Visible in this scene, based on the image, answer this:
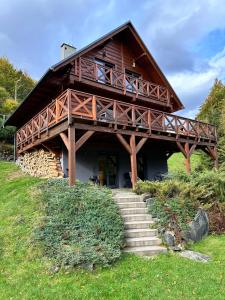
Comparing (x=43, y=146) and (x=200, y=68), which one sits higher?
(x=200, y=68)

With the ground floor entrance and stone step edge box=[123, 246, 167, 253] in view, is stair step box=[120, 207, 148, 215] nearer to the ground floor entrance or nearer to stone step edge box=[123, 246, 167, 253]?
stone step edge box=[123, 246, 167, 253]

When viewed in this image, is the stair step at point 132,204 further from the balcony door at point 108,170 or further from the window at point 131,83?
the window at point 131,83

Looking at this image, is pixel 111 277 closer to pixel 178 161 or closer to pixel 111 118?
pixel 111 118

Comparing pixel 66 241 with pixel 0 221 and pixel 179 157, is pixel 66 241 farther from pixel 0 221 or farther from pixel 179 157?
pixel 179 157

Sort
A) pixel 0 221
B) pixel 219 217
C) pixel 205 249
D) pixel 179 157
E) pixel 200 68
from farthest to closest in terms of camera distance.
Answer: pixel 200 68, pixel 179 157, pixel 219 217, pixel 0 221, pixel 205 249

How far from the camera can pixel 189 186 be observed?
998cm

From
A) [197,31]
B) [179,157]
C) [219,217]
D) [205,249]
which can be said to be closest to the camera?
[205,249]

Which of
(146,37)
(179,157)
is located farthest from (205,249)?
(179,157)

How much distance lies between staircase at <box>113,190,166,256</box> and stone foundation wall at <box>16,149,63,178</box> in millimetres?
4510

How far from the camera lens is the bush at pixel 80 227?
6223 mm

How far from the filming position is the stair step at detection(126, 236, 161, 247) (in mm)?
7488

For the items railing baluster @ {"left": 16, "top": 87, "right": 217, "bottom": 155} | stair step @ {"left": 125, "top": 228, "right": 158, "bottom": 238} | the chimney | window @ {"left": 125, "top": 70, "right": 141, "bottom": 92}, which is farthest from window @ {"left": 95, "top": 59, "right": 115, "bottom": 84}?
stair step @ {"left": 125, "top": 228, "right": 158, "bottom": 238}

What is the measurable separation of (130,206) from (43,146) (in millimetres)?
6988

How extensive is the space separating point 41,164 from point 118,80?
615 cm
